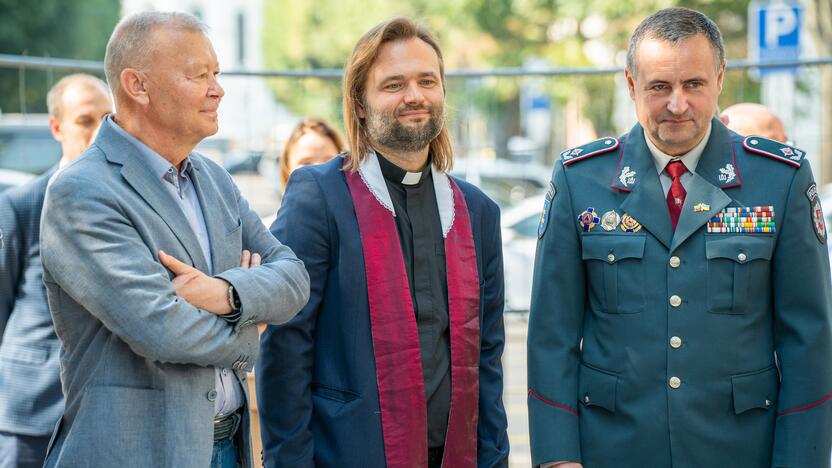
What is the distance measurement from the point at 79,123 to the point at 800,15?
6789 mm

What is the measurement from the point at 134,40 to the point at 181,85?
175mm

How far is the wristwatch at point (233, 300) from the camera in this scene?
290 centimetres

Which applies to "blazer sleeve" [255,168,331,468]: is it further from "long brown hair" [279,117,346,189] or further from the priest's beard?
"long brown hair" [279,117,346,189]

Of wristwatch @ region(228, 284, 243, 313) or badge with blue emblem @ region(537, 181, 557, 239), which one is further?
badge with blue emblem @ region(537, 181, 557, 239)

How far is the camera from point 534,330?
3328 millimetres

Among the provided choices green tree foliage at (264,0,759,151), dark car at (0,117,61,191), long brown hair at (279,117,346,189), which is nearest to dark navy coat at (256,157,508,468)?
long brown hair at (279,117,346,189)

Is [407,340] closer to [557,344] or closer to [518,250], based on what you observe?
[557,344]

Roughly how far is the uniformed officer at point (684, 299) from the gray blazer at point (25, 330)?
182 centimetres

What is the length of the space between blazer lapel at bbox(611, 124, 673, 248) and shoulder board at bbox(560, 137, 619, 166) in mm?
65

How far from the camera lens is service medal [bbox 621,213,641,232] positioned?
10.7 ft

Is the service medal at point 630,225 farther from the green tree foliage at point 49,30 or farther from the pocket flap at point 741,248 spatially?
the green tree foliage at point 49,30

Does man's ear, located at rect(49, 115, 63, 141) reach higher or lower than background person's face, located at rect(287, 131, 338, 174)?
higher

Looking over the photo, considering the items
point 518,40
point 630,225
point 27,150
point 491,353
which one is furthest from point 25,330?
point 518,40

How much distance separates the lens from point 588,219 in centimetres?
332
